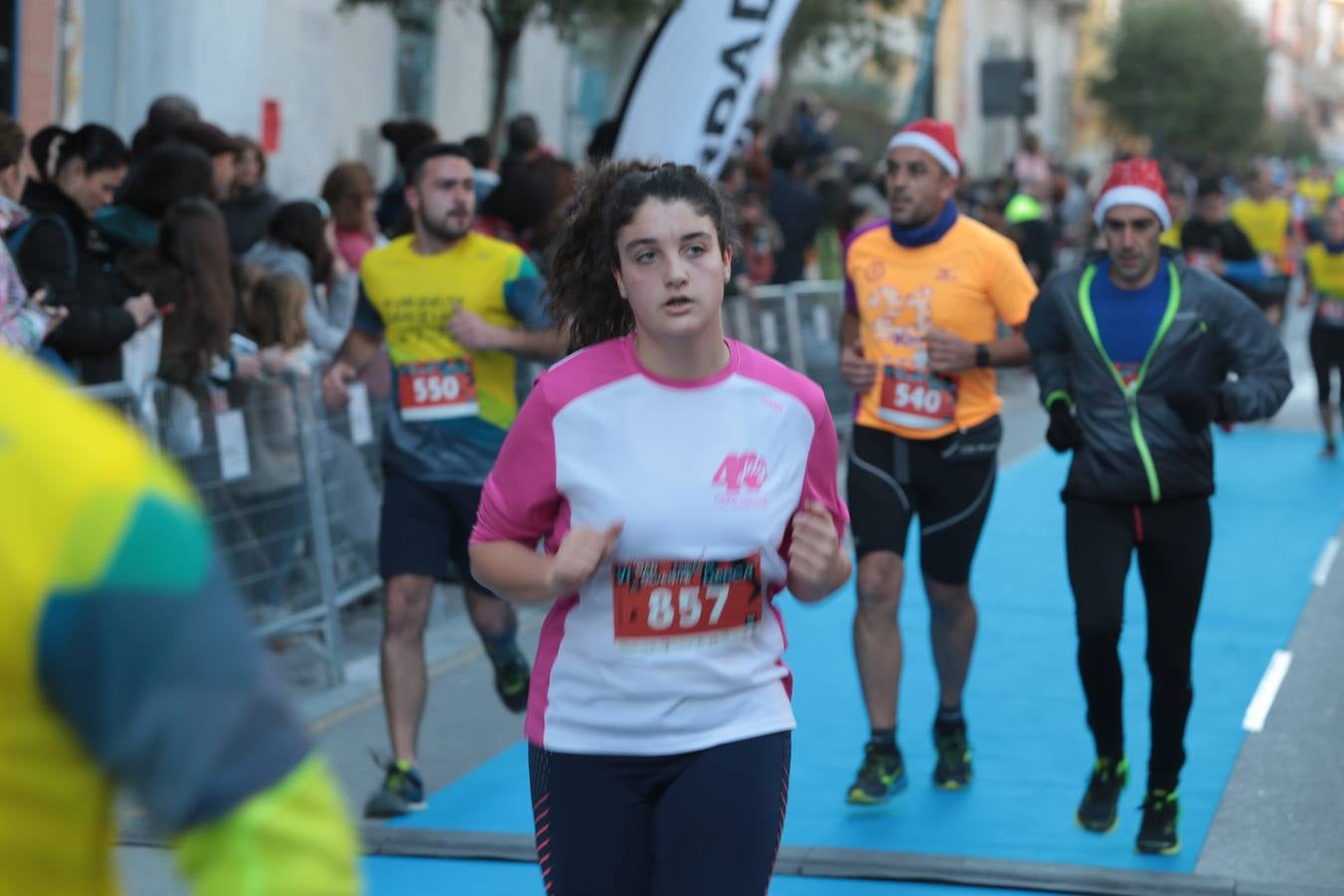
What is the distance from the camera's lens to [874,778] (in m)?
6.31

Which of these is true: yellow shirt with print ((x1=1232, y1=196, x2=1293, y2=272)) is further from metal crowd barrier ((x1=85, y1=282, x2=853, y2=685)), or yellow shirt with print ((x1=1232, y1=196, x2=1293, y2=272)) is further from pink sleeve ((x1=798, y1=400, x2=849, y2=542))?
pink sleeve ((x1=798, y1=400, x2=849, y2=542))

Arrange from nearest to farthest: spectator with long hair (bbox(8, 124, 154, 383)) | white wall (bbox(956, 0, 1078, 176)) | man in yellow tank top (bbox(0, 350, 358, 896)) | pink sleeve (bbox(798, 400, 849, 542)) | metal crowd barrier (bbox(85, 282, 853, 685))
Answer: man in yellow tank top (bbox(0, 350, 358, 896))
pink sleeve (bbox(798, 400, 849, 542))
spectator with long hair (bbox(8, 124, 154, 383))
metal crowd barrier (bbox(85, 282, 853, 685))
white wall (bbox(956, 0, 1078, 176))

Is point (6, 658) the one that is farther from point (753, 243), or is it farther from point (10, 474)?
point (753, 243)

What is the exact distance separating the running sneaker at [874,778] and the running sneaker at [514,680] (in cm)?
111

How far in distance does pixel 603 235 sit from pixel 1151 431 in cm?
239

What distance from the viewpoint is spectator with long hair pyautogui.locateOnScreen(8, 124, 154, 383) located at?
6.99 meters

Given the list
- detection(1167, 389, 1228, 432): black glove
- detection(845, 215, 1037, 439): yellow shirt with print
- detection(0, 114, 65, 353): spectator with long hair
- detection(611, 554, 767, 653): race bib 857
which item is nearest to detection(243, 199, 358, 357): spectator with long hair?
detection(0, 114, 65, 353): spectator with long hair

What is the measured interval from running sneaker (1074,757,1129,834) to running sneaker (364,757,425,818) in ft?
6.44

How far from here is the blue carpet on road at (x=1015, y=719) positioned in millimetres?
6004

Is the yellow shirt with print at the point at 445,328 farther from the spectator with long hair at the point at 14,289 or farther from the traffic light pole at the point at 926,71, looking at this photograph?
the traffic light pole at the point at 926,71

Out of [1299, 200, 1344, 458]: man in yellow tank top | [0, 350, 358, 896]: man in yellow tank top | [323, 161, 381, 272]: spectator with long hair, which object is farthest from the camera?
[1299, 200, 1344, 458]: man in yellow tank top

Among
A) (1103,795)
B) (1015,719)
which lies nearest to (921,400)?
(1103,795)

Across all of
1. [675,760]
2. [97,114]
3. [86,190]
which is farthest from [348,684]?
[97,114]

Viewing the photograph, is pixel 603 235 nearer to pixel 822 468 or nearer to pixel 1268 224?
pixel 822 468
